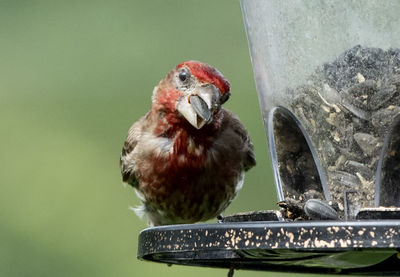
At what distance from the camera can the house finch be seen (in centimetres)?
555

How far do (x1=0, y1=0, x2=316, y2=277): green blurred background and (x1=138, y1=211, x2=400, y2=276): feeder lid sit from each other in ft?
13.2

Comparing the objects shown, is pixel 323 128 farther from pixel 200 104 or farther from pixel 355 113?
pixel 200 104

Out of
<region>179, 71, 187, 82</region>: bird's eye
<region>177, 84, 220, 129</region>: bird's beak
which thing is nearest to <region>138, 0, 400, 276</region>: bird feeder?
<region>177, 84, 220, 129</region>: bird's beak

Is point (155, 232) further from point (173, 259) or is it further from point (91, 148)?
point (91, 148)

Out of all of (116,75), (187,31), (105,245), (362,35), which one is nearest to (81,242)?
(105,245)

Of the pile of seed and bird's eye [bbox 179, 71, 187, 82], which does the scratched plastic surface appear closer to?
the pile of seed

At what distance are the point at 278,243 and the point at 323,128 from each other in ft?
3.42

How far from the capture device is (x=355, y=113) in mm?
4680

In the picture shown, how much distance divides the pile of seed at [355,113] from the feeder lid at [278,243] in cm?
32

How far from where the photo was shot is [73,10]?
1108 cm

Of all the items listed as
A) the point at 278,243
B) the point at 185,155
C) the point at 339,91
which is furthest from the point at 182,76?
the point at 278,243

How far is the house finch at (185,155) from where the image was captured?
5.55 metres

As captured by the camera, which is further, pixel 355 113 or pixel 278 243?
pixel 355 113

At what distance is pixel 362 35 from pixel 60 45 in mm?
6850
